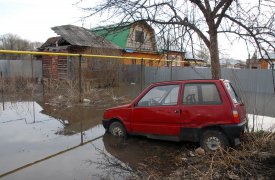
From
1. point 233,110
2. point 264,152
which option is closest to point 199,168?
point 264,152

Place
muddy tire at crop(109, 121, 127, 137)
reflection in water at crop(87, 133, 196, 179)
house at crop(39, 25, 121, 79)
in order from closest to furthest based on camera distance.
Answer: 1. reflection in water at crop(87, 133, 196, 179)
2. muddy tire at crop(109, 121, 127, 137)
3. house at crop(39, 25, 121, 79)

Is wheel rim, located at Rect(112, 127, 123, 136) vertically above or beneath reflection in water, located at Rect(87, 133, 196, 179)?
above

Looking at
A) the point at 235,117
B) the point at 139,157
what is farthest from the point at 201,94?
the point at 139,157

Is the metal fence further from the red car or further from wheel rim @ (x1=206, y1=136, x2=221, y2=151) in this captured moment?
wheel rim @ (x1=206, y1=136, x2=221, y2=151)

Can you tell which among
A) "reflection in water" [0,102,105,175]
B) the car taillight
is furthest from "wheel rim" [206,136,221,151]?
"reflection in water" [0,102,105,175]

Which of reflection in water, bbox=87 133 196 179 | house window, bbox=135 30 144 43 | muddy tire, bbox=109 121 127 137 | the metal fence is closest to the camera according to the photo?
reflection in water, bbox=87 133 196 179

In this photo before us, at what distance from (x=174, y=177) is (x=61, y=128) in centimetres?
453

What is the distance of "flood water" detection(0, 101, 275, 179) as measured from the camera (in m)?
5.24

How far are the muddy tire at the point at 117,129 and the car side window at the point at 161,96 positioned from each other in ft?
2.47

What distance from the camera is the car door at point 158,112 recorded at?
6535 millimetres

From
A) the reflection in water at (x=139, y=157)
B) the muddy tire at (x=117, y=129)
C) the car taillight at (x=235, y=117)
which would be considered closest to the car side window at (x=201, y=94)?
the car taillight at (x=235, y=117)

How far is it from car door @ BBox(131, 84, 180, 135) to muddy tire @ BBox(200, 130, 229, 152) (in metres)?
0.58

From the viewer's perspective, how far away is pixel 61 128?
27.5 ft

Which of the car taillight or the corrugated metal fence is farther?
the corrugated metal fence
